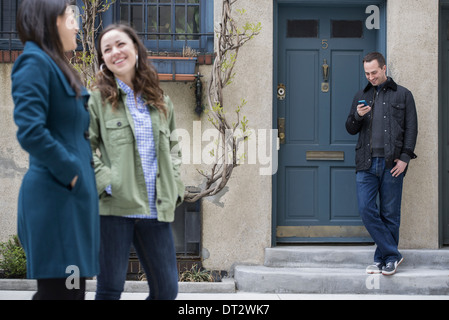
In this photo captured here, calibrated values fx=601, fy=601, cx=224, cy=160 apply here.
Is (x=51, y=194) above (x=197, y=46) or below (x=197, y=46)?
below

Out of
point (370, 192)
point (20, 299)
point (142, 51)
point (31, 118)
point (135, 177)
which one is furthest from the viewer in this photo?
point (370, 192)

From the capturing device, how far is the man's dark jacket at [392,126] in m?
5.64

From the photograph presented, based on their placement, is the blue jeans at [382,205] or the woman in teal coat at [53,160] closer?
the woman in teal coat at [53,160]

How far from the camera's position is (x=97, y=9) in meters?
6.17

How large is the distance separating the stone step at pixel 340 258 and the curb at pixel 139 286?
2.22ft

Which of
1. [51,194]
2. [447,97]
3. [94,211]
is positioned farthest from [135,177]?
[447,97]

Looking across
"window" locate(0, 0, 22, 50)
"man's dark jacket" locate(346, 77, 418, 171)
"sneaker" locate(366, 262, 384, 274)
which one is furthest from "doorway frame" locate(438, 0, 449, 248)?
"window" locate(0, 0, 22, 50)

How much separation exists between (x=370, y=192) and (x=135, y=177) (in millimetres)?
3249

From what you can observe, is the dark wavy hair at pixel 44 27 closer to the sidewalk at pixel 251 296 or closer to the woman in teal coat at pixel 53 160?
the woman in teal coat at pixel 53 160

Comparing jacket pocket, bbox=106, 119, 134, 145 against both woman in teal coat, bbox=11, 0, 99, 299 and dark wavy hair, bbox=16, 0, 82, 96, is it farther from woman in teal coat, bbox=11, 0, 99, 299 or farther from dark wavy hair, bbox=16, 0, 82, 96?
dark wavy hair, bbox=16, 0, 82, 96

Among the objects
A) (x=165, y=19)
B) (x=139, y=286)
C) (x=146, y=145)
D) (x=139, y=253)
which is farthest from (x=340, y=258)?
(x=146, y=145)

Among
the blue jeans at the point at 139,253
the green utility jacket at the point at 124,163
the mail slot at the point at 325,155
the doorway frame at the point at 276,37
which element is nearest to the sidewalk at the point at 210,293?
the doorway frame at the point at 276,37

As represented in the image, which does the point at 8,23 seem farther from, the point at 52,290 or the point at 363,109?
the point at 52,290

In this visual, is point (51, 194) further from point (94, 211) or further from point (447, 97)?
point (447, 97)
